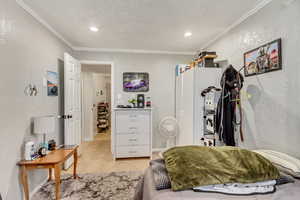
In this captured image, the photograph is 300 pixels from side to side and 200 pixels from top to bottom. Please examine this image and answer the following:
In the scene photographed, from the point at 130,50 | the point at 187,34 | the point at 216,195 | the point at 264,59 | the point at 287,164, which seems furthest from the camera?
the point at 130,50

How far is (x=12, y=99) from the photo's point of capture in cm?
166

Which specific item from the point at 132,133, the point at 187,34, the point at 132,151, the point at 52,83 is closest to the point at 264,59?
the point at 187,34

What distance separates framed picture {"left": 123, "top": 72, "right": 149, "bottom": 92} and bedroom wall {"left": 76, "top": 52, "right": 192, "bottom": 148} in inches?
3.7

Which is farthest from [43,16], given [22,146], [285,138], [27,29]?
[285,138]

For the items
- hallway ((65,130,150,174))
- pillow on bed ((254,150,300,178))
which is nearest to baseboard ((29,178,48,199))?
hallway ((65,130,150,174))

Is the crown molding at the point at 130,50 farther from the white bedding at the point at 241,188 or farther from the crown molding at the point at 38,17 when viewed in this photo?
the white bedding at the point at 241,188

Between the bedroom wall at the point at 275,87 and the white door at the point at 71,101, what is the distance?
2782 millimetres

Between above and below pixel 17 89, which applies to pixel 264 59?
above

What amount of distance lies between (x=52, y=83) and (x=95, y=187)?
1719mm

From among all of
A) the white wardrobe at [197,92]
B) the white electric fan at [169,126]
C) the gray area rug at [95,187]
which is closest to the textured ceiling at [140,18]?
the white wardrobe at [197,92]

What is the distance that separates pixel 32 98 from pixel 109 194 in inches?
62.4

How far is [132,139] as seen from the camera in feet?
10.6

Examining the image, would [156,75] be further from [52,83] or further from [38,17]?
[38,17]

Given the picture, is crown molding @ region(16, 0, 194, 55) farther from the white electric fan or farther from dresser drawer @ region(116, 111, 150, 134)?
the white electric fan
